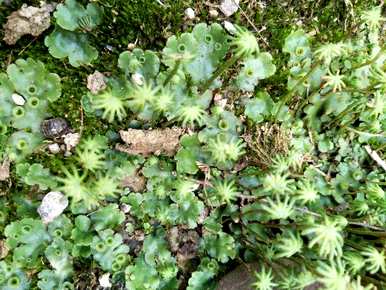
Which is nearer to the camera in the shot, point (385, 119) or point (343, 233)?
point (343, 233)

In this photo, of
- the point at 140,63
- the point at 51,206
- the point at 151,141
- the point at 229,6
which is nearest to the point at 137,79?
the point at 140,63

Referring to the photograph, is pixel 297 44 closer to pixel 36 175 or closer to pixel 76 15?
pixel 76 15

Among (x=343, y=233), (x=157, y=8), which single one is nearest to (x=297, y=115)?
(x=343, y=233)

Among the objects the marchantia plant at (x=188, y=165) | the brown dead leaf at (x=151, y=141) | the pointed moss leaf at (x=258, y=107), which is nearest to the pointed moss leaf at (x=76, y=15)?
the marchantia plant at (x=188, y=165)

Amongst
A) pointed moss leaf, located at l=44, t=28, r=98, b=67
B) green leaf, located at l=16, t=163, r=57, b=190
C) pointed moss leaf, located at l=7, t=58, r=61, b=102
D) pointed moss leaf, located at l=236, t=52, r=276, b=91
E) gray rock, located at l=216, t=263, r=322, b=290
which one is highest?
pointed moss leaf, located at l=236, t=52, r=276, b=91

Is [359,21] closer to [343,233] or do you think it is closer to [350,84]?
[350,84]

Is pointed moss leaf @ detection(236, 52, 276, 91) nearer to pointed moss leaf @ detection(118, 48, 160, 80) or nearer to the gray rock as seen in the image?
pointed moss leaf @ detection(118, 48, 160, 80)

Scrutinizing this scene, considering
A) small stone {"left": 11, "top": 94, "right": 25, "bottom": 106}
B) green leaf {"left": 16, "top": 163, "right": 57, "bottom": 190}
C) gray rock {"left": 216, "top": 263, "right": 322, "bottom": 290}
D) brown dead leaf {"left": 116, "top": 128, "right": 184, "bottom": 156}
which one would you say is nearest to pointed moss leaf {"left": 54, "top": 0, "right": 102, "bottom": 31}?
small stone {"left": 11, "top": 94, "right": 25, "bottom": 106}
